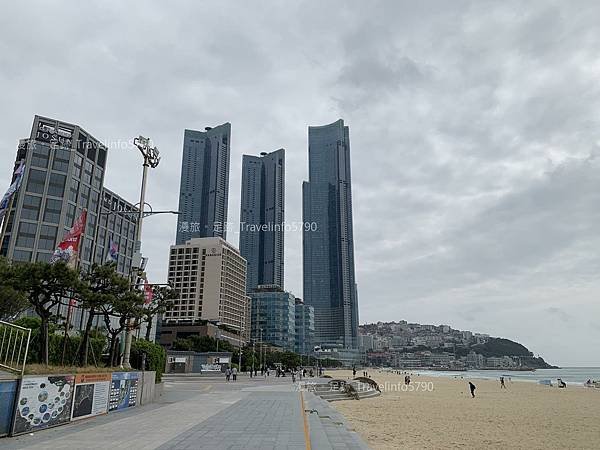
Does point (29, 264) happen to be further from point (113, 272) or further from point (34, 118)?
point (34, 118)

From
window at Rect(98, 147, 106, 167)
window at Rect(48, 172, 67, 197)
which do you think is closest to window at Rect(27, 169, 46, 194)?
window at Rect(48, 172, 67, 197)

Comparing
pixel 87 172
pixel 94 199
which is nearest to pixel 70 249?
pixel 87 172

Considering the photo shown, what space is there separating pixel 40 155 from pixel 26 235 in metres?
13.6

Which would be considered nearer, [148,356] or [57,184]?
[148,356]

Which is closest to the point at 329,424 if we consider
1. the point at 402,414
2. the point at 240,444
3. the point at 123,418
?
the point at 240,444

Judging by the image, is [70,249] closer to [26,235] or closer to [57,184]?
[26,235]

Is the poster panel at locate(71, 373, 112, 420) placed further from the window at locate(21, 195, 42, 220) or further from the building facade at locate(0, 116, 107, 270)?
the window at locate(21, 195, 42, 220)

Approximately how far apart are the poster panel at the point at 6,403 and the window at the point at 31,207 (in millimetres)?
67243

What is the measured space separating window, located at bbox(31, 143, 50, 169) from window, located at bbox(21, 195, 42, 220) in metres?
5.79

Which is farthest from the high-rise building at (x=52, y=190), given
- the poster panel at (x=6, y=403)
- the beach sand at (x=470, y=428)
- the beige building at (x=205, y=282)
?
the poster panel at (x=6, y=403)

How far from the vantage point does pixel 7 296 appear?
23609 millimetres

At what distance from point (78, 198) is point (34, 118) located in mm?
14625

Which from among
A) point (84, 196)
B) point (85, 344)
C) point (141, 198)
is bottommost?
point (85, 344)

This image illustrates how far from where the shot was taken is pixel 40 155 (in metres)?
71.9
